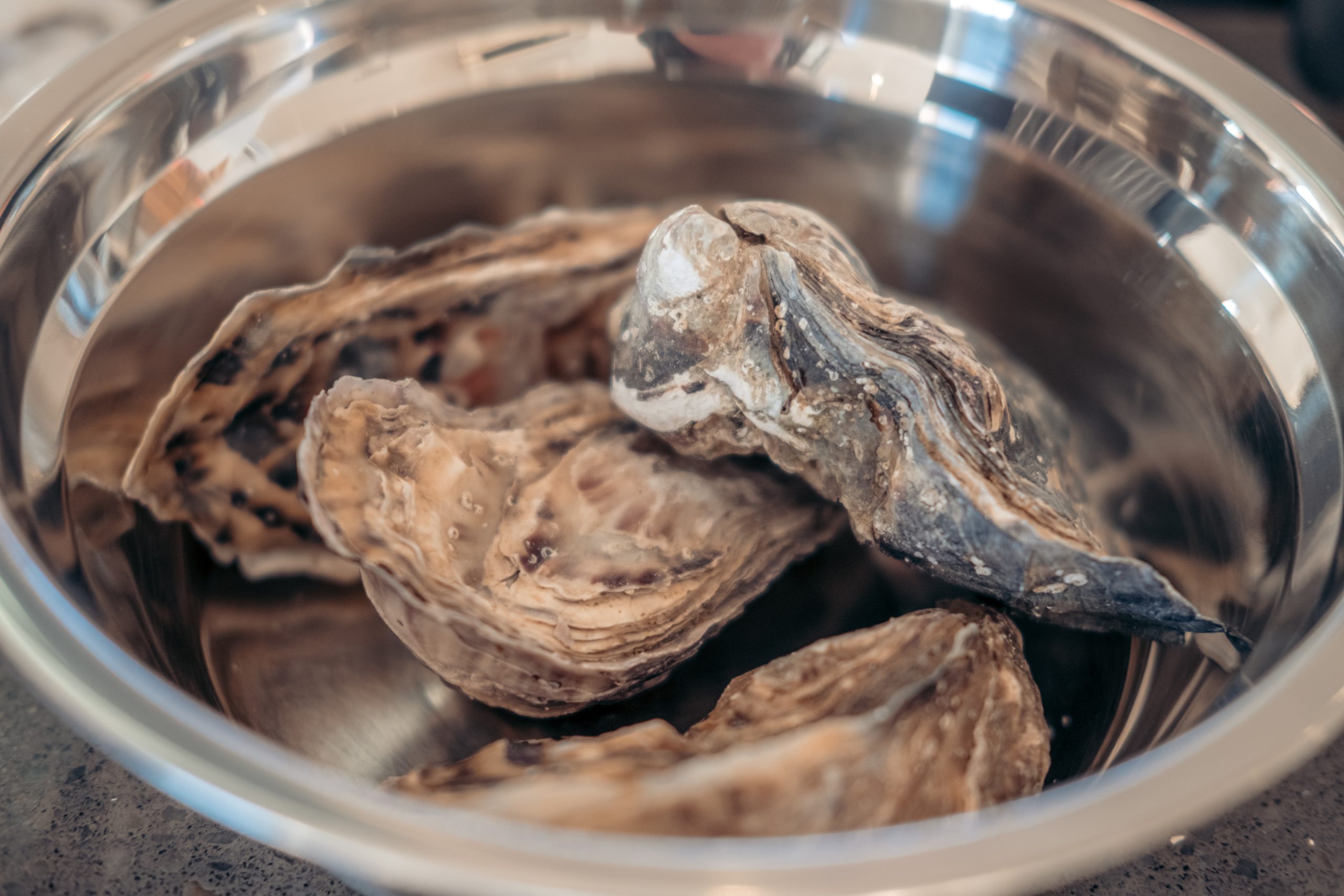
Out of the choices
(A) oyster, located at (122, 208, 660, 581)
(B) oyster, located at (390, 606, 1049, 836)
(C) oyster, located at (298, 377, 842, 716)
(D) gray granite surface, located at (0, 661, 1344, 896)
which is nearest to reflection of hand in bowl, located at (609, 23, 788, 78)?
(A) oyster, located at (122, 208, 660, 581)

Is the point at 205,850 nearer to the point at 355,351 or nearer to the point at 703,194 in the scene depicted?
the point at 355,351

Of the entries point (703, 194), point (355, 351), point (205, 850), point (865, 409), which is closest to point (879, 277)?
point (703, 194)

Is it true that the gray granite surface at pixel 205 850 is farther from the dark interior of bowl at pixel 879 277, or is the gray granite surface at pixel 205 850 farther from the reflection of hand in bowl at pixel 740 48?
the reflection of hand in bowl at pixel 740 48

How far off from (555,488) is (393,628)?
0.12 metres

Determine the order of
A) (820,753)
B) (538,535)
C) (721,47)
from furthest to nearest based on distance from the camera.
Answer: (721,47)
(538,535)
(820,753)

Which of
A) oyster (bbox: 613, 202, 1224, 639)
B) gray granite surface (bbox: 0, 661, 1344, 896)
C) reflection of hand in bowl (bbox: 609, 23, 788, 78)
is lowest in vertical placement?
gray granite surface (bbox: 0, 661, 1344, 896)

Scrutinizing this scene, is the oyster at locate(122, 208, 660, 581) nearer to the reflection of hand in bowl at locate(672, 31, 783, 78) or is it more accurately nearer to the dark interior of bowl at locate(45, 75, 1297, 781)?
the dark interior of bowl at locate(45, 75, 1297, 781)

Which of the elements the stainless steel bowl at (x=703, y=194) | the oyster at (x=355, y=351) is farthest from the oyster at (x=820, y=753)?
the oyster at (x=355, y=351)

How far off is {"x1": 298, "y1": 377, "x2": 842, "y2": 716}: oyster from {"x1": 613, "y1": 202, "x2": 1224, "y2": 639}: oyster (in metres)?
0.05

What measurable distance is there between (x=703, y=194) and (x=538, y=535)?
34 cm

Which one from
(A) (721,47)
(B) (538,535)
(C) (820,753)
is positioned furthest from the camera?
(A) (721,47)

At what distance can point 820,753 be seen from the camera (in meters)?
0.42

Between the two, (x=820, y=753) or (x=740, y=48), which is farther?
(x=740, y=48)

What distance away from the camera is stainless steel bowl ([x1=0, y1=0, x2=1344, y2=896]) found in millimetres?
354
